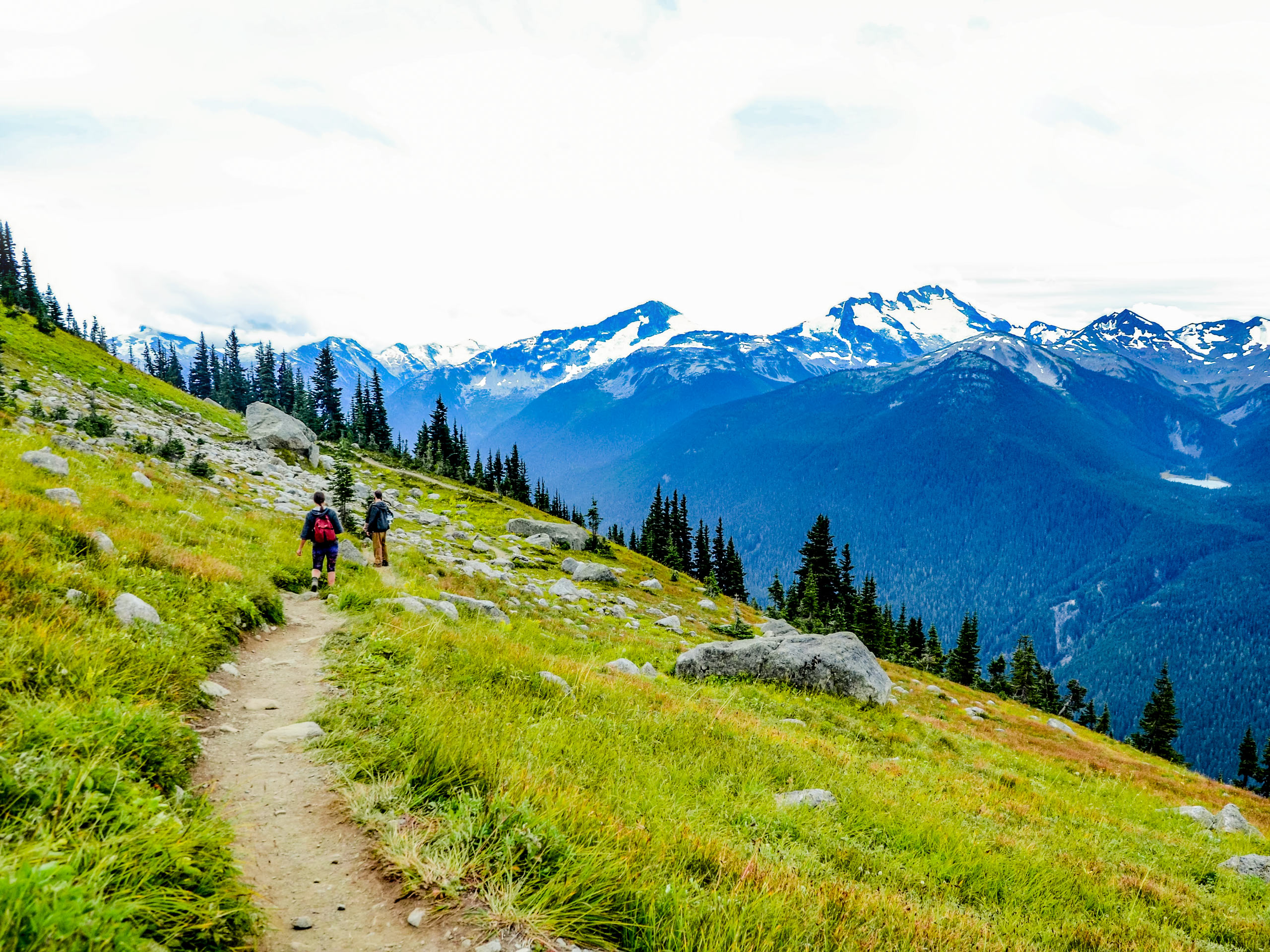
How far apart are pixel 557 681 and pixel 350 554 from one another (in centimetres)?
1223

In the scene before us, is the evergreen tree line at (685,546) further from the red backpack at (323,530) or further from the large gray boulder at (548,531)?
the red backpack at (323,530)

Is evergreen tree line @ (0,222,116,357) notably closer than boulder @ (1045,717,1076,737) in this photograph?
No

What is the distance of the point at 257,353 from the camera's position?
107m

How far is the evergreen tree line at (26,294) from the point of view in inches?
2438

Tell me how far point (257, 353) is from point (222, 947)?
127805 mm

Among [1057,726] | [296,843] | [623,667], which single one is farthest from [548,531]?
[296,843]

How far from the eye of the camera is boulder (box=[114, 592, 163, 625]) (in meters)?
6.33

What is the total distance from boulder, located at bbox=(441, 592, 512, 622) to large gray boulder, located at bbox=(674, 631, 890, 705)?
531 centimetres

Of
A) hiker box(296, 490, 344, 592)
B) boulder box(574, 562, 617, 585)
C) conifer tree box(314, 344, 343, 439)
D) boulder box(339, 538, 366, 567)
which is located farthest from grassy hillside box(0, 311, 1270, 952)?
conifer tree box(314, 344, 343, 439)

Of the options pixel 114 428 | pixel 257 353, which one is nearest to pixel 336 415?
pixel 257 353

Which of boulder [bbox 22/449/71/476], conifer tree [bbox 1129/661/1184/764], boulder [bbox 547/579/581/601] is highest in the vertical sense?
boulder [bbox 22/449/71/476]

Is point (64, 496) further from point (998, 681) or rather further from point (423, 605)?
point (998, 681)

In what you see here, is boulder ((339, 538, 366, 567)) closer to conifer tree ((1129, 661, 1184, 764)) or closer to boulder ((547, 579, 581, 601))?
boulder ((547, 579, 581, 601))

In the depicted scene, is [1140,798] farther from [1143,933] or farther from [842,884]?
[842,884]
